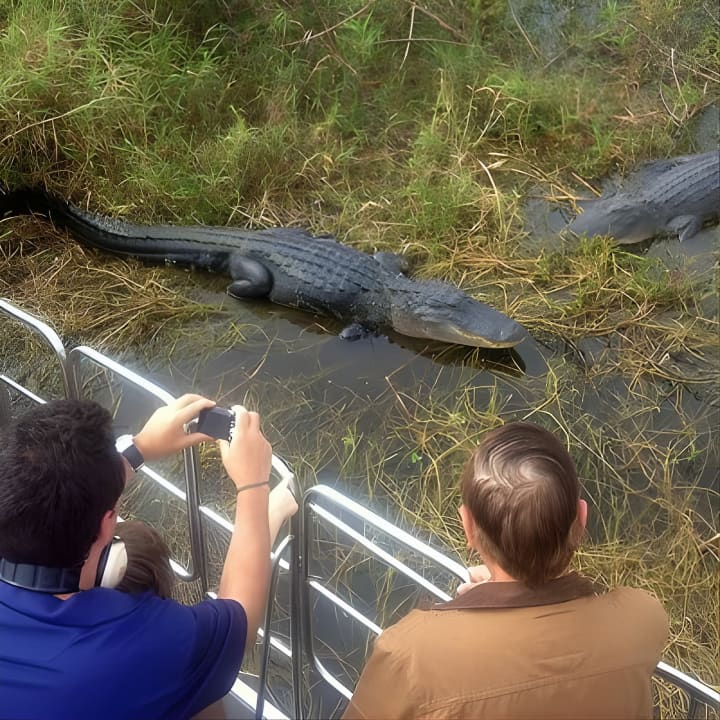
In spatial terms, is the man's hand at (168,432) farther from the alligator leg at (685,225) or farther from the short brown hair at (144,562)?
the alligator leg at (685,225)

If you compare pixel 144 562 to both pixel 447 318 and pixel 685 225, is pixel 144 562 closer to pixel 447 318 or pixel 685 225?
pixel 447 318

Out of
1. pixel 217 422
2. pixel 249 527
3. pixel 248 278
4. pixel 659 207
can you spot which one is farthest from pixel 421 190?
pixel 249 527

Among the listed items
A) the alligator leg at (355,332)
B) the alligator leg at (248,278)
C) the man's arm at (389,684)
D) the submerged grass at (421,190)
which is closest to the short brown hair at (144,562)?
the man's arm at (389,684)

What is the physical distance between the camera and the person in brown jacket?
1.32m

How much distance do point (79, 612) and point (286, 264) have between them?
3162 millimetres

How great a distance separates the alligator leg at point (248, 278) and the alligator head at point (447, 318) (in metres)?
0.79

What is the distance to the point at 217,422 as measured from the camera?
71.6 inches

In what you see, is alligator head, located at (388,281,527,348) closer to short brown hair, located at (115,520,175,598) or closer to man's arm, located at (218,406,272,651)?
man's arm, located at (218,406,272,651)

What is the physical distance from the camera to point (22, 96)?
431 centimetres

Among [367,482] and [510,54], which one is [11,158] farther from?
[510,54]

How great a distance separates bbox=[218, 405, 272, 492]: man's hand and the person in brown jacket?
1.68ft

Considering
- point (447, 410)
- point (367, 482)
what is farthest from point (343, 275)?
point (367, 482)

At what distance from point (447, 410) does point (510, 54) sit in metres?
3.59

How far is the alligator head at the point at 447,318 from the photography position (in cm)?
388
